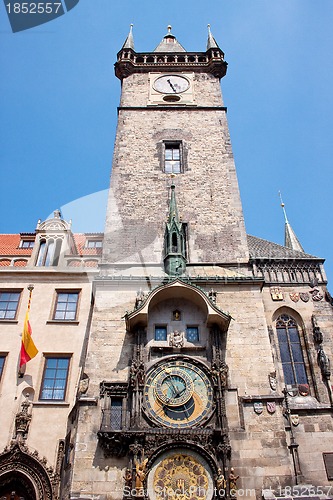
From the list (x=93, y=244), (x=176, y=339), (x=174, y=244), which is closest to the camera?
(x=176, y=339)

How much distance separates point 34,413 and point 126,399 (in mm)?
3012

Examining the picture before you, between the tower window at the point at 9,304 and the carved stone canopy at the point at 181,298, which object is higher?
the tower window at the point at 9,304

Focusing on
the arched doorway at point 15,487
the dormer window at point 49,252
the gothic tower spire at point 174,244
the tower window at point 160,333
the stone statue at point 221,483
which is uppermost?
the dormer window at point 49,252

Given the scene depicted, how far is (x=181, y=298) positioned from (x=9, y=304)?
18.6 feet

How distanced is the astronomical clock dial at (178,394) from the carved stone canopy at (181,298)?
1313 millimetres

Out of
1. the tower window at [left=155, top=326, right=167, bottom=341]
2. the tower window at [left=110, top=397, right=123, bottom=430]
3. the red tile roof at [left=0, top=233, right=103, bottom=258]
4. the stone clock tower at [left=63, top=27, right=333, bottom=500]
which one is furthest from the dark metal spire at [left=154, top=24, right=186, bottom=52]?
the tower window at [left=110, top=397, right=123, bottom=430]

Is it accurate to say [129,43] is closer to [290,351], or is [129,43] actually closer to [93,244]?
[93,244]

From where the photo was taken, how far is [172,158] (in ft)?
61.8

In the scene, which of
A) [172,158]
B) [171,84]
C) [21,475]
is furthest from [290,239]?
[21,475]

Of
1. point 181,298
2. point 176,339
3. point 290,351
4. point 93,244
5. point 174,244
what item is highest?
point 93,244

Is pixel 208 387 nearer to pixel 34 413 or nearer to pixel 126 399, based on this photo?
pixel 126 399

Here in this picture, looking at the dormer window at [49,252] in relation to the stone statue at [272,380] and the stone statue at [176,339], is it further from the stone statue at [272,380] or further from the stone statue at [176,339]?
the stone statue at [272,380]

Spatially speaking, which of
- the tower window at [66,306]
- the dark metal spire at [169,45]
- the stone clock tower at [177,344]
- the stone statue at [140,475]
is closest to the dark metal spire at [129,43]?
the dark metal spire at [169,45]

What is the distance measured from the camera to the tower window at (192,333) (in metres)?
13.0
